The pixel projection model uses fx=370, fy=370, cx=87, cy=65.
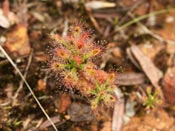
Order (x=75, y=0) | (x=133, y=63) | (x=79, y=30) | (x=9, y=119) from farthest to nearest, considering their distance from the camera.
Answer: (x=75, y=0)
(x=133, y=63)
(x=9, y=119)
(x=79, y=30)

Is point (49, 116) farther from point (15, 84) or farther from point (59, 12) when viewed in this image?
point (59, 12)

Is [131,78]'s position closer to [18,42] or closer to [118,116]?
[118,116]

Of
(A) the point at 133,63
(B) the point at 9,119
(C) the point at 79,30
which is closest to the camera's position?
(C) the point at 79,30

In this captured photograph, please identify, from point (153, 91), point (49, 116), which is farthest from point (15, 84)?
point (153, 91)

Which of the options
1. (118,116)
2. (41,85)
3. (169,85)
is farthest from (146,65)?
(41,85)

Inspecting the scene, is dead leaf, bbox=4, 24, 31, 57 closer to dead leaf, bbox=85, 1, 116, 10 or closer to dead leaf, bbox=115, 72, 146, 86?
dead leaf, bbox=85, 1, 116, 10

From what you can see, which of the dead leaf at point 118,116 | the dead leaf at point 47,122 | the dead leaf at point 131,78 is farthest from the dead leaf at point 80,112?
the dead leaf at point 131,78

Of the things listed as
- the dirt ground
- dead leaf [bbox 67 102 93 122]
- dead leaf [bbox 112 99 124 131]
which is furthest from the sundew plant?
dead leaf [bbox 112 99 124 131]
